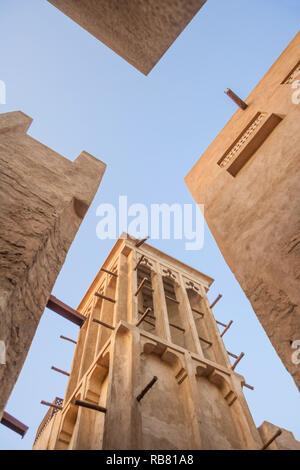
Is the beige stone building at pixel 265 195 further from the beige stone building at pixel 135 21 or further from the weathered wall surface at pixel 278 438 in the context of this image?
the weathered wall surface at pixel 278 438

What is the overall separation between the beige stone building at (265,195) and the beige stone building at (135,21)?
1.70 metres

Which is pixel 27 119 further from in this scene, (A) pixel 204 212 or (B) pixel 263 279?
(B) pixel 263 279

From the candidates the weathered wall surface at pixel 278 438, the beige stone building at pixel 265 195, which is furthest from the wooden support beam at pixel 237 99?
the weathered wall surface at pixel 278 438

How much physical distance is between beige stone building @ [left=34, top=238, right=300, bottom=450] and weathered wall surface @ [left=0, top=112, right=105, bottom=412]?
2.26 meters

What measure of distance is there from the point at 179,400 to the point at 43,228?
6.71m

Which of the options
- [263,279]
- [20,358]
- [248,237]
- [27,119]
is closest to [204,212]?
[248,237]

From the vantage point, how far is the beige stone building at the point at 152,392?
6809 millimetres

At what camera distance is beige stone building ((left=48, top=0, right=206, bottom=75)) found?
3.62 meters

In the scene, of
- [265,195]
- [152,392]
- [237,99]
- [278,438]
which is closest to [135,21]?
[237,99]

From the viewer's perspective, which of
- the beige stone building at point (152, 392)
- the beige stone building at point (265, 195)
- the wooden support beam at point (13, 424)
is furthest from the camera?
the beige stone building at point (152, 392)

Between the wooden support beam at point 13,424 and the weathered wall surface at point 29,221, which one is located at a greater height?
the weathered wall surface at point 29,221

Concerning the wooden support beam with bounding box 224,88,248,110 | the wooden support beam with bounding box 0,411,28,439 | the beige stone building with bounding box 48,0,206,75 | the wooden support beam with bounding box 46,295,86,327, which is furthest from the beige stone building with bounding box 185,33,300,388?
the wooden support beam with bounding box 0,411,28,439

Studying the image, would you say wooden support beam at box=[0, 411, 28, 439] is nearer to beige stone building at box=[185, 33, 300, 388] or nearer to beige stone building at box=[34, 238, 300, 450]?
beige stone building at box=[34, 238, 300, 450]

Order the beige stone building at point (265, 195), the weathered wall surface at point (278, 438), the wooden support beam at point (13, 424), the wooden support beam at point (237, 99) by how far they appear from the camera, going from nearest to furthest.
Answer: the beige stone building at point (265, 195) < the wooden support beam at point (13, 424) < the wooden support beam at point (237, 99) < the weathered wall surface at point (278, 438)
